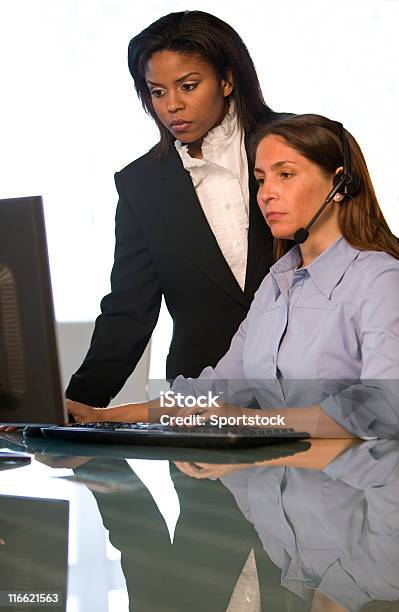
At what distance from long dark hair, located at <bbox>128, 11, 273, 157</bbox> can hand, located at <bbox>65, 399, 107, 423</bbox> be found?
85 centimetres

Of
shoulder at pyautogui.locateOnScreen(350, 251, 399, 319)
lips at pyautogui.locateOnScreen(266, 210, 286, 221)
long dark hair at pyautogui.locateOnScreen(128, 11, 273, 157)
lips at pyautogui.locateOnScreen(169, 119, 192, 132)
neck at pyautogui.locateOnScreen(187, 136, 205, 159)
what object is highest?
long dark hair at pyautogui.locateOnScreen(128, 11, 273, 157)

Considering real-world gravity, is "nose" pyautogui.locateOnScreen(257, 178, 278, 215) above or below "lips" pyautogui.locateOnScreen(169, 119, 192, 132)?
below

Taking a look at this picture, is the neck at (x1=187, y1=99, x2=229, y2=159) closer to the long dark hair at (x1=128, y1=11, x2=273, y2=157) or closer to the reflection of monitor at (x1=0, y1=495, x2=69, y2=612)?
the long dark hair at (x1=128, y1=11, x2=273, y2=157)

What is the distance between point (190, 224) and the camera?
2512 mm

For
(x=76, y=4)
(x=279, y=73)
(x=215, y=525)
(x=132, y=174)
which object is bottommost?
(x=215, y=525)

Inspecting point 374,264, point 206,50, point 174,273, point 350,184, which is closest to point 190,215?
point 174,273

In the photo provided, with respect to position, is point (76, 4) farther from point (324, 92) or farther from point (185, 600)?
point (185, 600)

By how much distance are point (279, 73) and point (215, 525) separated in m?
3.32

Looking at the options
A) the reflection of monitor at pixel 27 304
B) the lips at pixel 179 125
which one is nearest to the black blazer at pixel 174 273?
the lips at pixel 179 125

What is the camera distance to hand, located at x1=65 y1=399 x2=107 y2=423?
1.94 m

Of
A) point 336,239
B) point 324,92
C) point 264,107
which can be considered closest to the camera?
point 336,239

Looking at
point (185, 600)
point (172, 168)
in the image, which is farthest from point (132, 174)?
point (185, 600)

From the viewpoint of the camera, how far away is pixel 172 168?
100 inches

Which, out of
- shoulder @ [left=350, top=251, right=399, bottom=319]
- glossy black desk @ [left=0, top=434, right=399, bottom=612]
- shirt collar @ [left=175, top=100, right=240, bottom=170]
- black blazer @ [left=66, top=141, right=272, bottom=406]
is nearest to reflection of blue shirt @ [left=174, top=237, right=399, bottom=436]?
shoulder @ [left=350, top=251, right=399, bottom=319]
